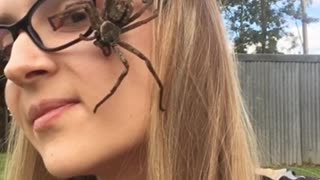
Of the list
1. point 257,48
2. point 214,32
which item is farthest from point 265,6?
point 214,32

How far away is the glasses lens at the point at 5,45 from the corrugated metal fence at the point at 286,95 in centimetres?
617

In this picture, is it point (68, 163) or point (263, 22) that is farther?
point (263, 22)

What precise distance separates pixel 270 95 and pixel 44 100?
6.58 metres

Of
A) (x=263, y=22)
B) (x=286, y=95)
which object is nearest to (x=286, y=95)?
(x=286, y=95)

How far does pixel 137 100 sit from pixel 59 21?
0.49ft

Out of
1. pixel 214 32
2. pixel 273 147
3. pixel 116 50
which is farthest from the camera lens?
pixel 273 147

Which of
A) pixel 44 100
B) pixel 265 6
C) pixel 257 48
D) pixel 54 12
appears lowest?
pixel 257 48

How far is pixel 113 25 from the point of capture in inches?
33.8

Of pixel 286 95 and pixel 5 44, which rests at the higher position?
pixel 5 44

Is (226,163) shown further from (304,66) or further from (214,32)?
(304,66)

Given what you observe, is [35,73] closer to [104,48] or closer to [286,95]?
[104,48]

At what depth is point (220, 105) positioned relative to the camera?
0.91 metres

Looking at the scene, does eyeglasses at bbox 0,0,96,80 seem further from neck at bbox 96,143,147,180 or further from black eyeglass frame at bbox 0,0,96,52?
neck at bbox 96,143,147,180

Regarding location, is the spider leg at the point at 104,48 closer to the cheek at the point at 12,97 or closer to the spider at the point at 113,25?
the spider at the point at 113,25
